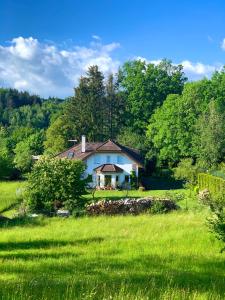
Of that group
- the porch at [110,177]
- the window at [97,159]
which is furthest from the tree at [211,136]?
the window at [97,159]

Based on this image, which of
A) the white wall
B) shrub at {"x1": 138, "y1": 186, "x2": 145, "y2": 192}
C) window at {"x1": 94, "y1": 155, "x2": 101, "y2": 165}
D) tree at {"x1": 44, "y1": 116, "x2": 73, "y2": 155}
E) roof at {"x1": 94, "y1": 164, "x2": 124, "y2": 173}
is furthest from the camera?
tree at {"x1": 44, "y1": 116, "x2": 73, "y2": 155}

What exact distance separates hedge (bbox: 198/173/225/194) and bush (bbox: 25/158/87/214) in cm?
1215

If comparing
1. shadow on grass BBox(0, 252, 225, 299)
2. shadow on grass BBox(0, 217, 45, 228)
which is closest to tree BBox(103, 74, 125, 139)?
shadow on grass BBox(0, 217, 45, 228)

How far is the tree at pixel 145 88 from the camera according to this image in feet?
260

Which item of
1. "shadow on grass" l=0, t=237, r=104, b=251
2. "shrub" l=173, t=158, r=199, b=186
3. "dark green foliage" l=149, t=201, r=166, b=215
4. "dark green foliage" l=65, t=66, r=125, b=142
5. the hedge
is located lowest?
"shadow on grass" l=0, t=237, r=104, b=251

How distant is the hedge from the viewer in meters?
40.6

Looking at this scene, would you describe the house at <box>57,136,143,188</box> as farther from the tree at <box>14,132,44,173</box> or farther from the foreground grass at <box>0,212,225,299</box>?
the foreground grass at <box>0,212,225,299</box>

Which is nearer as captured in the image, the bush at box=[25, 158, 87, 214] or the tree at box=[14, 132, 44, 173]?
the bush at box=[25, 158, 87, 214]

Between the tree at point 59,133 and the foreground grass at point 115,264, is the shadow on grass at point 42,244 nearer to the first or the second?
the foreground grass at point 115,264

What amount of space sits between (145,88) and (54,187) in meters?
48.2

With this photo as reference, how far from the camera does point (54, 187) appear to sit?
3384 cm

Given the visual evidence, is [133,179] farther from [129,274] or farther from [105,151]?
[129,274]

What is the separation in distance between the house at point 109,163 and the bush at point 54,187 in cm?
2333

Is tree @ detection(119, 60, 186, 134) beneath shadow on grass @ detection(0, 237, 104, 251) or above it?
above
